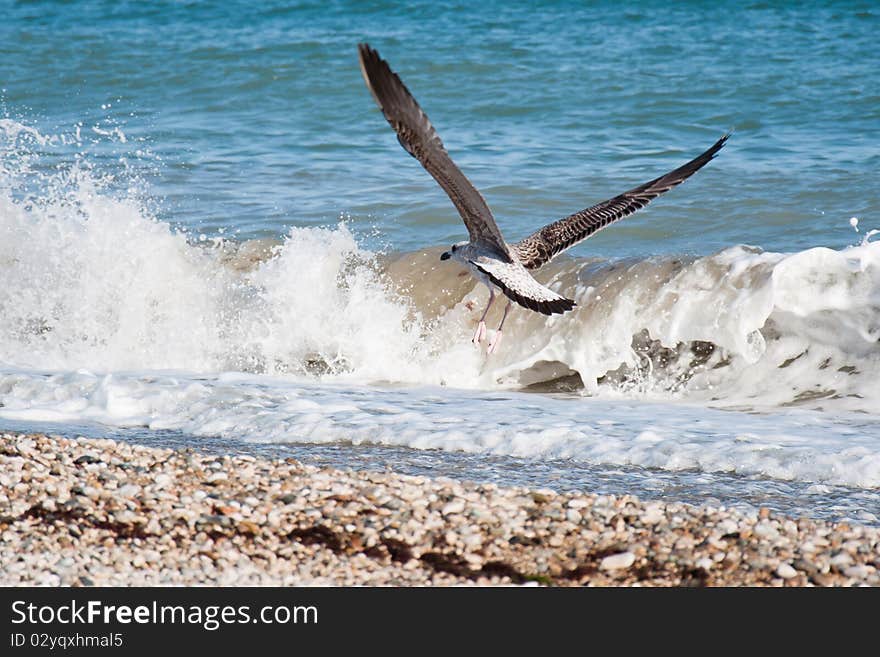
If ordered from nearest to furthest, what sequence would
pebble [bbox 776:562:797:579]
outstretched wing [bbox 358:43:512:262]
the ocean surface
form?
1. pebble [bbox 776:562:797:579]
2. outstretched wing [bbox 358:43:512:262]
3. the ocean surface

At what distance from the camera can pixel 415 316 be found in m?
9.33

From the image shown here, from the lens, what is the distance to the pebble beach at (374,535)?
443 centimetres

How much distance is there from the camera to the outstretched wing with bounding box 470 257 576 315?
6.85 m

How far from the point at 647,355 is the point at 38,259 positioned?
4.96 m

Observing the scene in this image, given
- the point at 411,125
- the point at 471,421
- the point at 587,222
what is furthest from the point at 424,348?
the point at 411,125

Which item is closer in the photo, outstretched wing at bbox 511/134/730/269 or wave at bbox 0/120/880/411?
outstretched wing at bbox 511/134/730/269

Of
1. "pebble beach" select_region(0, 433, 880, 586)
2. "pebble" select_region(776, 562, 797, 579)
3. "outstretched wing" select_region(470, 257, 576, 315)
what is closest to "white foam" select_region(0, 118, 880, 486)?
"outstretched wing" select_region(470, 257, 576, 315)

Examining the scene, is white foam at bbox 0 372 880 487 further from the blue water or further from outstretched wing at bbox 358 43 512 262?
the blue water

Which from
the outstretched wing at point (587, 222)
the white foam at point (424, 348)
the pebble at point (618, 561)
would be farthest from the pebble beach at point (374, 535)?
the outstretched wing at point (587, 222)

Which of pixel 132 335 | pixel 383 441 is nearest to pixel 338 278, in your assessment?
pixel 132 335

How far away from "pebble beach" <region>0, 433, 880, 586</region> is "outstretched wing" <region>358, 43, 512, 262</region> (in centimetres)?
180

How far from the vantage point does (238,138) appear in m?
15.5

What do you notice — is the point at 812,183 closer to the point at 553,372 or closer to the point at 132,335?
the point at 553,372

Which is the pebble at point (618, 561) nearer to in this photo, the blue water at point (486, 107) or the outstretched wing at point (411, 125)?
the outstretched wing at point (411, 125)
